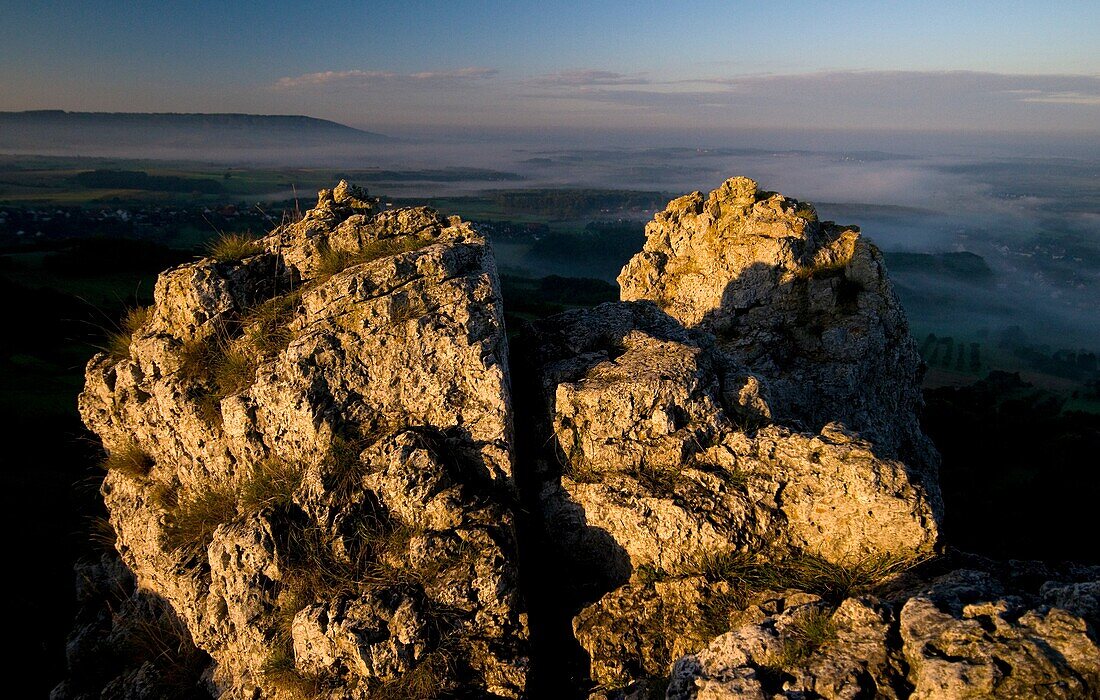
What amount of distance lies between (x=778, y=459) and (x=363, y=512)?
574cm

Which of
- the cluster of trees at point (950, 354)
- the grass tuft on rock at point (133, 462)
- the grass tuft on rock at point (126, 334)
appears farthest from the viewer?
the cluster of trees at point (950, 354)

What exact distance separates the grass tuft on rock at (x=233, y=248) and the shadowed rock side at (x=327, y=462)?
7 centimetres

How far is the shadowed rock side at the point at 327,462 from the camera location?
711cm

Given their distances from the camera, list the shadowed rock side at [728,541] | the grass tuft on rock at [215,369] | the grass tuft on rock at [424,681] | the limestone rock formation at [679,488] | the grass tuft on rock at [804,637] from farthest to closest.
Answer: the grass tuft on rock at [215,369]
the limestone rock formation at [679,488]
the grass tuft on rock at [424,681]
the grass tuft on rock at [804,637]
the shadowed rock side at [728,541]

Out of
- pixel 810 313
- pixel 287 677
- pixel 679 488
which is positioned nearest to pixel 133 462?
pixel 287 677

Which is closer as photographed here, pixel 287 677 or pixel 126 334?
pixel 287 677

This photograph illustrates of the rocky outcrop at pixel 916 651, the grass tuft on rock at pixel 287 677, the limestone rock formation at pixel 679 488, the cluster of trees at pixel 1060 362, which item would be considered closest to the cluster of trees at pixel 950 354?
the cluster of trees at pixel 1060 362

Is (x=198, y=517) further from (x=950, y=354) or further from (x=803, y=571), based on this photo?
(x=950, y=354)

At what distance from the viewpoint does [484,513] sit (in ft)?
25.9

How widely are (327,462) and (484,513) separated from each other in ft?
7.48

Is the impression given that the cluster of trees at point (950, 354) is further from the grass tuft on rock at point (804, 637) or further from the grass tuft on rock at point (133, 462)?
the grass tuft on rock at point (133, 462)

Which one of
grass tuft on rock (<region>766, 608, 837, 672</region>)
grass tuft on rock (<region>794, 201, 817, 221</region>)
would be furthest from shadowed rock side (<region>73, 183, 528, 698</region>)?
grass tuft on rock (<region>794, 201, 817, 221</region>)

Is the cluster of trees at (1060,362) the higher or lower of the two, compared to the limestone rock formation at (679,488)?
lower

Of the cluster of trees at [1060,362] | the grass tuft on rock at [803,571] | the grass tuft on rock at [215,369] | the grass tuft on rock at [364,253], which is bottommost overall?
the cluster of trees at [1060,362]
